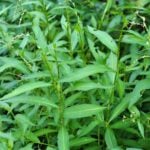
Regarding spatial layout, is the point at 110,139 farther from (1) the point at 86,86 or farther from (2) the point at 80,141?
(1) the point at 86,86

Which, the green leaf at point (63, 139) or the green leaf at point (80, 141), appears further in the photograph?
the green leaf at point (80, 141)

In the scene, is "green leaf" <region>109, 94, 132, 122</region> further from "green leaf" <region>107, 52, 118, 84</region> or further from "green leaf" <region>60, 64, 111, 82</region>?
"green leaf" <region>60, 64, 111, 82</region>

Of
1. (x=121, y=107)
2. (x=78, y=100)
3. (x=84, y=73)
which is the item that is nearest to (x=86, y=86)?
(x=84, y=73)

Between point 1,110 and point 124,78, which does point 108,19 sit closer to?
point 124,78

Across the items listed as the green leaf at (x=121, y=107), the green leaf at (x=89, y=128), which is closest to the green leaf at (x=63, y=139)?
the green leaf at (x=89, y=128)

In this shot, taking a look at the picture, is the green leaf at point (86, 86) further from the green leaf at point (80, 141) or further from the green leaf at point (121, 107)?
the green leaf at point (80, 141)

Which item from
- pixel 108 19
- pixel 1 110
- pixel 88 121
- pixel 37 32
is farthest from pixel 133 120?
pixel 108 19

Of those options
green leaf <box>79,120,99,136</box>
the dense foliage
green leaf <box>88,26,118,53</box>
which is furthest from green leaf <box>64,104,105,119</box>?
green leaf <box>88,26,118,53</box>
